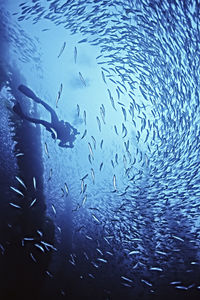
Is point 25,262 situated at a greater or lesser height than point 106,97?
lesser

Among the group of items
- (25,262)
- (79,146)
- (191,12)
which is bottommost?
(25,262)

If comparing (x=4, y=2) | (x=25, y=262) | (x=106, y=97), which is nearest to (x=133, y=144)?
(x=106, y=97)

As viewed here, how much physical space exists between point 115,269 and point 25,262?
6.99 metres

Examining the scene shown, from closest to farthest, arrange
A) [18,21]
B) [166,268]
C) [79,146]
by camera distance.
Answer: [18,21], [166,268], [79,146]

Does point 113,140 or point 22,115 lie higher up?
point 113,140

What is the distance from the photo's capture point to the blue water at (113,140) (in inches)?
240

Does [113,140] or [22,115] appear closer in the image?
[22,115]

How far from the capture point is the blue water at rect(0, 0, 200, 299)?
6.10m

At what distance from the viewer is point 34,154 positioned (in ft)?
35.4

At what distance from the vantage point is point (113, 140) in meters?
13.9

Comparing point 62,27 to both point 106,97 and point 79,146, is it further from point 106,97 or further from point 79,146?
point 79,146

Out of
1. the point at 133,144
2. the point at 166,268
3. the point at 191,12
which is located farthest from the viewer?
the point at 166,268

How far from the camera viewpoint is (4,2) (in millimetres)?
7910

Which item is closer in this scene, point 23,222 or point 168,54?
point 168,54
